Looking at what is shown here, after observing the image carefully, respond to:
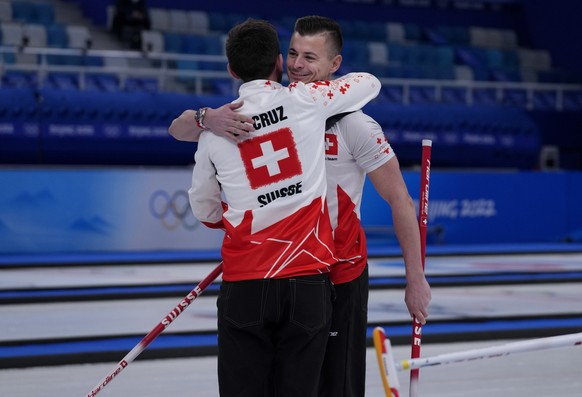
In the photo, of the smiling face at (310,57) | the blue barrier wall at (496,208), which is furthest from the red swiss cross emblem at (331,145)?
the blue barrier wall at (496,208)

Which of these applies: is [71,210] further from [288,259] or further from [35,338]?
[288,259]

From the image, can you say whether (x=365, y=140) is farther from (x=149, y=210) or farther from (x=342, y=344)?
(x=149, y=210)

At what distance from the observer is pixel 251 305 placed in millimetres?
2646

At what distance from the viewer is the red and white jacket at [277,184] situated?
8.70 ft

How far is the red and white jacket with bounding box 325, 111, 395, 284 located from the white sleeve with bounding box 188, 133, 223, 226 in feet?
1.13

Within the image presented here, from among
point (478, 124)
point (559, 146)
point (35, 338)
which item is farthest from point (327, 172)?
point (559, 146)

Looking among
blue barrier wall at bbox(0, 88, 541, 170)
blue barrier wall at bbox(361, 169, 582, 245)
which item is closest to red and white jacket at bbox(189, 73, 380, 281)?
blue barrier wall at bbox(361, 169, 582, 245)

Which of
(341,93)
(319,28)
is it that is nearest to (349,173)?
(341,93)

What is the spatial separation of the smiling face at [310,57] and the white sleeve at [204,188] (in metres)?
0.39

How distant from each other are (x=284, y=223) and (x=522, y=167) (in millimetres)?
13918

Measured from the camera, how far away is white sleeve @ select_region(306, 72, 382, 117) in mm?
2715

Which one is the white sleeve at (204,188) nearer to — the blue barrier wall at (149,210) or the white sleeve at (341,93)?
the white sleeve at (341,93)

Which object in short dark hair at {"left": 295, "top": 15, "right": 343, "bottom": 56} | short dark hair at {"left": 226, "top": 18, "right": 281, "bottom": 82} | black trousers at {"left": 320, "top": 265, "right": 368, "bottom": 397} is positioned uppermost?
short dark hair at {"left": 295, "top": 15, "right": 343, "bottom": 56}

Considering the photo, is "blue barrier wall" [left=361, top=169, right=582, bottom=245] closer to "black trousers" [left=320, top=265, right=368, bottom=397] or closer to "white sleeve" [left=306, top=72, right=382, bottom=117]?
"black trousers" [left=320, top=265, right=368, bottom=397]
